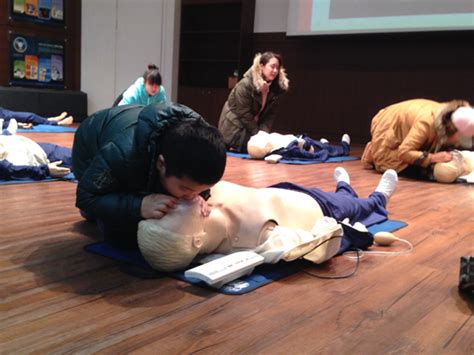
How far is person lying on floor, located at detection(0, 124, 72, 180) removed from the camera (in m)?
2.24

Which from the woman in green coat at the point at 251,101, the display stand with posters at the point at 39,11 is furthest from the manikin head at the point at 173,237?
the display stand with posters at the point at 39,11

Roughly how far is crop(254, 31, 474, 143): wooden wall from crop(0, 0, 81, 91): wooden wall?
2736 mm

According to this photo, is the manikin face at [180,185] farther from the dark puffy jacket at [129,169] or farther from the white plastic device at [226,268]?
the white plastic device at [226,268]

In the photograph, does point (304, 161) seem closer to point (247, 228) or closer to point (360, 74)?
point (360, 74)

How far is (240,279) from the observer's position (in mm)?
1200

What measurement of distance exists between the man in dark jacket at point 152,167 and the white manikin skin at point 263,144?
2.30 m

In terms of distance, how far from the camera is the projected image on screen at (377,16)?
4.49 m

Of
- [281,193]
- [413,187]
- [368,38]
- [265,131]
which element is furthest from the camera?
[368,38]

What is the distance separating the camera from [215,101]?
6.07 metres

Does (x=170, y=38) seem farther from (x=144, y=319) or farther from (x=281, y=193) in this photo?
(x=144, y=319)

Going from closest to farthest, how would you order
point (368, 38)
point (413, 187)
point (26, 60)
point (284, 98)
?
point (413, 187) < point (368, 38) < point (284, 98) < point (26, 60)

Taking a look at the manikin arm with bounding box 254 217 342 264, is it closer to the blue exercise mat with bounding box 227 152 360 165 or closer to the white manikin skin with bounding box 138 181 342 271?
the white manikin skin with bounding box 138 181 342 271

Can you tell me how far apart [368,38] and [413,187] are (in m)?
2.76

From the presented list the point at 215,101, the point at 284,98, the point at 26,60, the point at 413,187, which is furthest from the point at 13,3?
the point at 413,187
